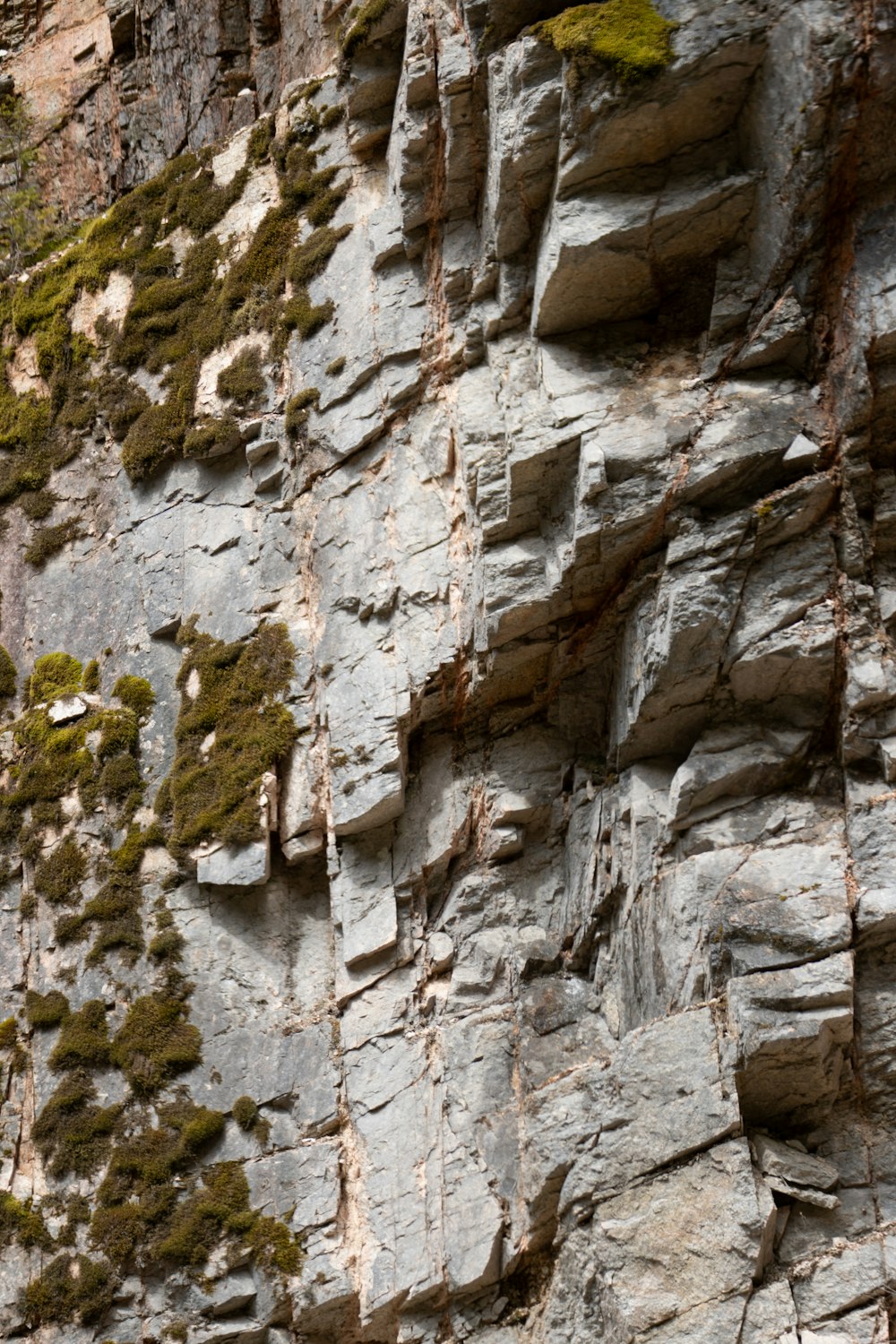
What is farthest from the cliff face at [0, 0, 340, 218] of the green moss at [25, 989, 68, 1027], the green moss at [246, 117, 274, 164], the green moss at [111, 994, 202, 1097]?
the green moss at [111, 994, 202, 1097]

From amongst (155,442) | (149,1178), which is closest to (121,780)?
(149,1178)

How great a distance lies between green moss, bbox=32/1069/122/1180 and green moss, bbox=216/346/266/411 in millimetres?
9491

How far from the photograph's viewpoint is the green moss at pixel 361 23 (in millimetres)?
18203

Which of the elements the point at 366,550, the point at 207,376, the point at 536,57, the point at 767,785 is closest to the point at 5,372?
the point at 207,376

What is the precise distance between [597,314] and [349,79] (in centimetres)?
681

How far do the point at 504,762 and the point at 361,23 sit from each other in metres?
10.9

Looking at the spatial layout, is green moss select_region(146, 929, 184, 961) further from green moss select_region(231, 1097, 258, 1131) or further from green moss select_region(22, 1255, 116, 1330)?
green moss select_region(22, 1255, 116, 1330)

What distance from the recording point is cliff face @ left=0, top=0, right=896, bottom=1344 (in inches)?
488

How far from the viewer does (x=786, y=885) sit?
41.3 feet

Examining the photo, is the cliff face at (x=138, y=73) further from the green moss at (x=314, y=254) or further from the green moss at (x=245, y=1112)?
the green moss at (x=245, y=1112)

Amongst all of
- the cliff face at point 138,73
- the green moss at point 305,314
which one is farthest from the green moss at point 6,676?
the cliff face at point 138,73

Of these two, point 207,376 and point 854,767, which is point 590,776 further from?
point 207,376

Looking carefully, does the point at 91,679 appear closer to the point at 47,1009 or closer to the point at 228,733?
the point at 228,733

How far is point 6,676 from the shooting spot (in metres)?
19.6
